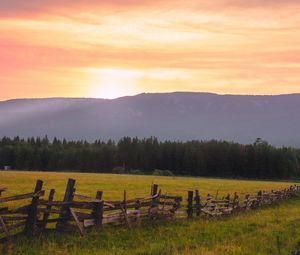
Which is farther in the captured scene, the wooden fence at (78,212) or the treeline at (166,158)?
the treeline at (166,158)

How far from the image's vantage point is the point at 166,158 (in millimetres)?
150125

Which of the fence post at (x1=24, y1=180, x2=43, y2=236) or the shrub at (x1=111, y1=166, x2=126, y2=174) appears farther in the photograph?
the shrub at (x1=111, y1=166, x2=126, y2=174)

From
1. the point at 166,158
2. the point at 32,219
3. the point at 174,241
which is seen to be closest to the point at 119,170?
the point at 166,158

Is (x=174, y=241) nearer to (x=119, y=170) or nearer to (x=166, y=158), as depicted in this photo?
(x=119, y=170)

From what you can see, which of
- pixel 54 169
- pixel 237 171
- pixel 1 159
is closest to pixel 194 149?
pixel 237 171

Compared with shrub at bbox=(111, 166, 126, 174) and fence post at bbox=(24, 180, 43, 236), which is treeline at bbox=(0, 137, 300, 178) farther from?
fence post at bbox=(24, 180, 43, 236)

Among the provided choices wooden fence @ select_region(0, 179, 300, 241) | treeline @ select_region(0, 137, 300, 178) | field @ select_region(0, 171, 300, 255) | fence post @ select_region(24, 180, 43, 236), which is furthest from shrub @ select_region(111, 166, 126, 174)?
fence post @ select_region(24, 180, 43, 236)

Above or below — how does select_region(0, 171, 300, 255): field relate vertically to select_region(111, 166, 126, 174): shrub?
below

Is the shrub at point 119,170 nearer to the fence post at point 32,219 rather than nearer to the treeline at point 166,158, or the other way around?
the treeline at point 166,158

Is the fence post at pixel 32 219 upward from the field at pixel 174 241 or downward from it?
upward

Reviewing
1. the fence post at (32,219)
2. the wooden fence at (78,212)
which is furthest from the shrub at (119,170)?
the fence post at (32,219)

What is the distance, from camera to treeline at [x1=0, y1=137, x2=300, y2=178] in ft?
461

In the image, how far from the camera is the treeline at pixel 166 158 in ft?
461

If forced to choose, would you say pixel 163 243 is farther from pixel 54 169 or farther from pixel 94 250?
pixel 54 169
